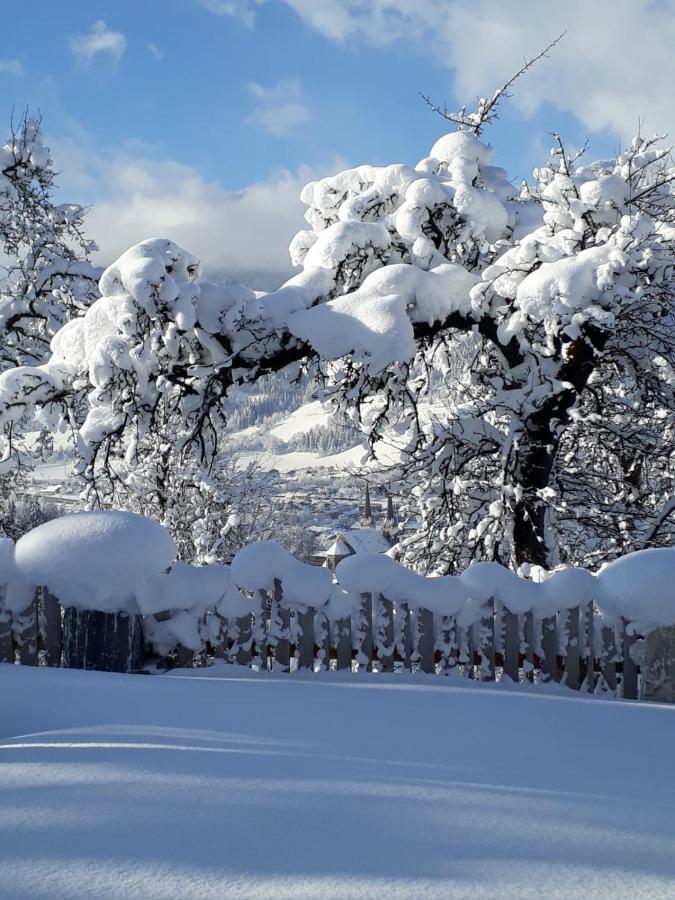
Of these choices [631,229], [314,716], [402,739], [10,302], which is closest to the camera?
[402,739]

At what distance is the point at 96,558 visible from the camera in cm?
543

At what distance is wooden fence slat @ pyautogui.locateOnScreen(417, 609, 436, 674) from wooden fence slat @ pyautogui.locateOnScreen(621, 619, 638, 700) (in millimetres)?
1567

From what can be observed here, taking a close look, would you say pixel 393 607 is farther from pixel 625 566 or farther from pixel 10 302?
pixel 10 302

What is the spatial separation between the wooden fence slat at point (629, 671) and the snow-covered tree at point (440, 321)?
5.64 ft

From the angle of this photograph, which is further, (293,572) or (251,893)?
(293,572)

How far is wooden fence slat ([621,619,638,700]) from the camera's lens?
5879 millimetres

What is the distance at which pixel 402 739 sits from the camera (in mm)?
3711

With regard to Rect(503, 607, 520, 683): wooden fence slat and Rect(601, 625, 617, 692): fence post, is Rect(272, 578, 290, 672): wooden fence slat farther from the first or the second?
Rect(601, 625, 617, 692): fence post

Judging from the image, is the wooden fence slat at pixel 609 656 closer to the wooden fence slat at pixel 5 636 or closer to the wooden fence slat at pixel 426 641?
the wooden fence slat at pixel 426 641

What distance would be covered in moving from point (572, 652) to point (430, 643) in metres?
1.19

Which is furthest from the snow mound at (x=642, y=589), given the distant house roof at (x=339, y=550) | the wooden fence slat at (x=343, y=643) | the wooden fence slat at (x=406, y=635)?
the distant house roof at (x=339, y=550)

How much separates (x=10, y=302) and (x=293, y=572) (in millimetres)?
8304

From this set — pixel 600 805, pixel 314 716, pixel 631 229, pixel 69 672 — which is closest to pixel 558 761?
pixel 600 805

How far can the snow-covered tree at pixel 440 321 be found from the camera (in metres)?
6.74
